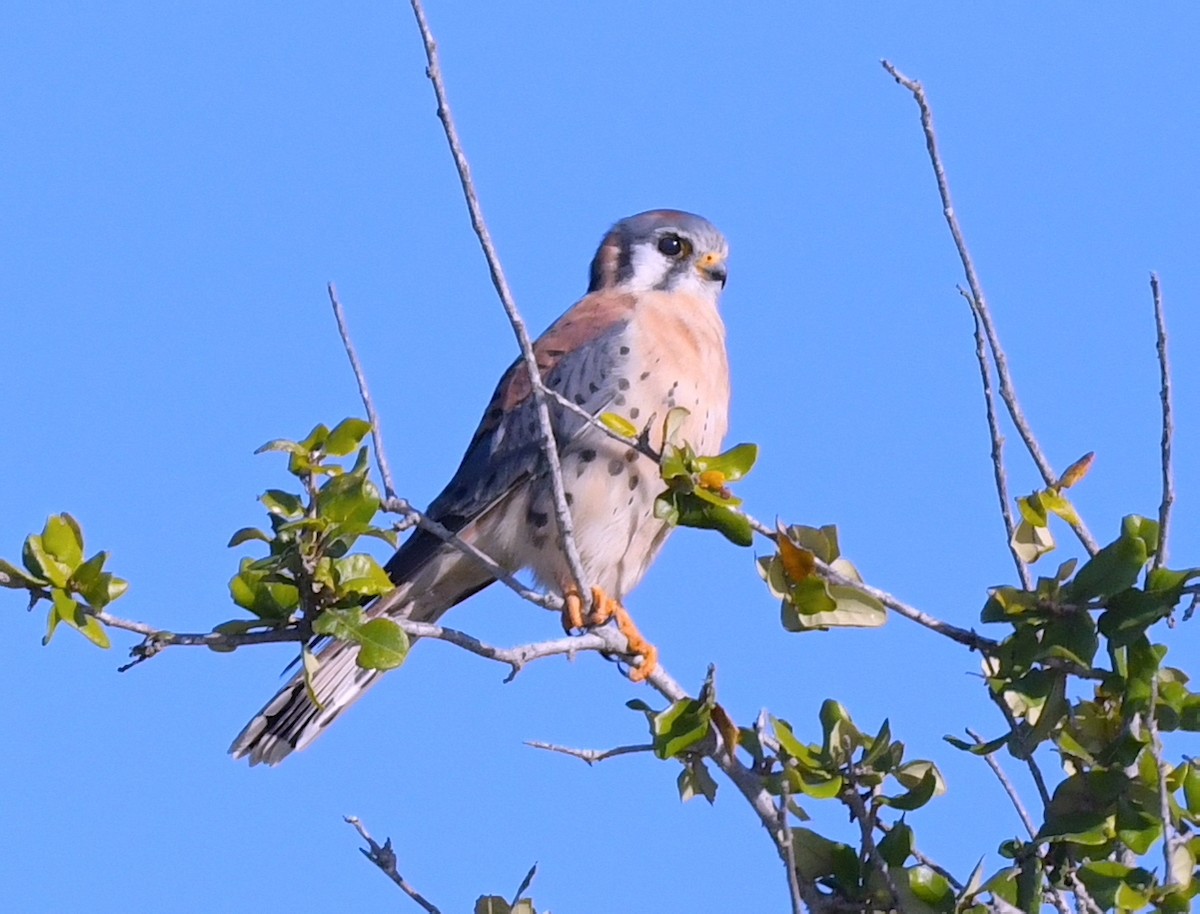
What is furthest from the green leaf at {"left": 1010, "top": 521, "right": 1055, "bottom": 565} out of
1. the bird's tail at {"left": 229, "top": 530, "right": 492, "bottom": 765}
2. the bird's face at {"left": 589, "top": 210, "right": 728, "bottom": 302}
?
the bird's face at {"left": 589, "top": 210, "right": 728, "bottom": 302}

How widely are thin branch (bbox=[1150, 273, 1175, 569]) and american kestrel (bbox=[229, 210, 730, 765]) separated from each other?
4.64 feet

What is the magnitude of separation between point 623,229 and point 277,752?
207cm

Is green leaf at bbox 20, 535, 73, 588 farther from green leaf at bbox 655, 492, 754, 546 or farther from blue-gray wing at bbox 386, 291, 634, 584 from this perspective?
blue-gray wing at bbox 386, 291, 634, 584

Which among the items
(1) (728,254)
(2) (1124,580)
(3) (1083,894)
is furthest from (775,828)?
(1) (728,254)

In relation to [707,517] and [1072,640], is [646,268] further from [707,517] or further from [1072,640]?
[1072,640]

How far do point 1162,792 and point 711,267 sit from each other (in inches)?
108

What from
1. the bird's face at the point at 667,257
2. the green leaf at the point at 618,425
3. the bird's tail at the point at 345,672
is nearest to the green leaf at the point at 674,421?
the green leaf at the point at 618,425

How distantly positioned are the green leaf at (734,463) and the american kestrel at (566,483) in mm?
1192

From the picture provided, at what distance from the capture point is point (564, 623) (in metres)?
3.65

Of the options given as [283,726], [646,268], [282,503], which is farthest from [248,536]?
[646,268]

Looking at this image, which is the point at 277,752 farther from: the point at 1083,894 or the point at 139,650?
the point at 1083,894

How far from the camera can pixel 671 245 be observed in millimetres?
4840

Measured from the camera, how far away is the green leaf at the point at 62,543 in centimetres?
237

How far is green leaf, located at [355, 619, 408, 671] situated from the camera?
7.91 ft
